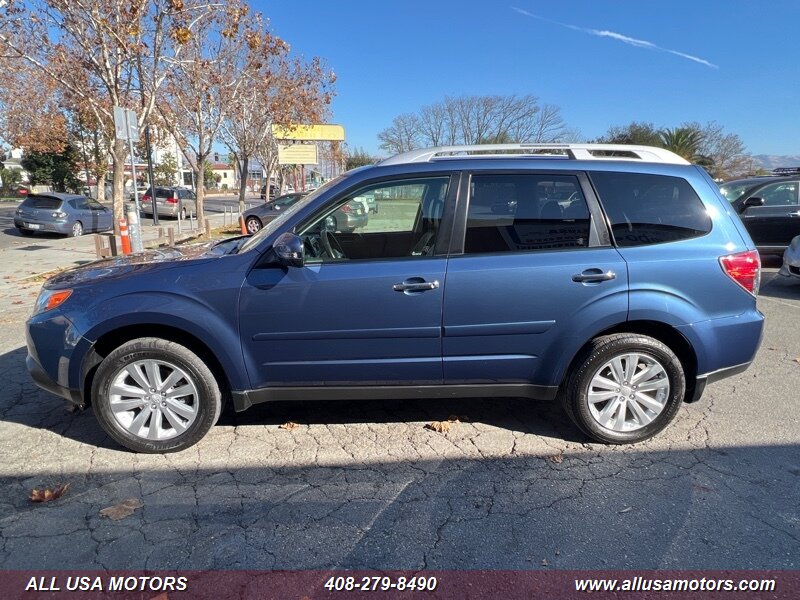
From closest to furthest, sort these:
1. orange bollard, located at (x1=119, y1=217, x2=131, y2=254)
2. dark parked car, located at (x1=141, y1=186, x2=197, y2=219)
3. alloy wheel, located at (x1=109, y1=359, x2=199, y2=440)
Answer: alloy wheel, located at (x1=109, y1=359, x2=199, y2=440), orange bollard, located at (x1=119, y1=217, x2=131, y2=254), dark parked car, located at (x1=141, y1=186, x2=197, y2=219)

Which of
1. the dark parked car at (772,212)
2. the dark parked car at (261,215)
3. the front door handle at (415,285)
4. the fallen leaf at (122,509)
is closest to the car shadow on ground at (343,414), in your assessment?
the fallen leaf at (122,509)

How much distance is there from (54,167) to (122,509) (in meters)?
52.7

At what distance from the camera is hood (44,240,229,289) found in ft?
10.4

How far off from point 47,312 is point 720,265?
4241 mm

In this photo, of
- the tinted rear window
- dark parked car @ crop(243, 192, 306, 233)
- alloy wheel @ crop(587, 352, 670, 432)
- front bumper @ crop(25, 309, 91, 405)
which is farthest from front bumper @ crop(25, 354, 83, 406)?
the tinted rear window

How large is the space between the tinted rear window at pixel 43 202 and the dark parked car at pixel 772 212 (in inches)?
759

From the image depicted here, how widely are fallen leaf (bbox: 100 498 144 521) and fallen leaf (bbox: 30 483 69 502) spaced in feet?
1.15

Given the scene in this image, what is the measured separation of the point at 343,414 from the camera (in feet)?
12.5

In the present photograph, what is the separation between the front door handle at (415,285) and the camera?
2992 millimetres

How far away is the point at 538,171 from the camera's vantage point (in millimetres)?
3219

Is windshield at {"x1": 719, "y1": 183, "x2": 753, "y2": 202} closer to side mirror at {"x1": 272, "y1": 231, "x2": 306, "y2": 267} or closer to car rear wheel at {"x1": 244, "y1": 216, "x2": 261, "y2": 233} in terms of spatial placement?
side mirror at {"x1": 272, "y1": 231, "x2": 306, "y2": 267}

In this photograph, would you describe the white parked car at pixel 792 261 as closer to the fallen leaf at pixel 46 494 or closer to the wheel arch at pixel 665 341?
the wheel arch at pixel 665 341

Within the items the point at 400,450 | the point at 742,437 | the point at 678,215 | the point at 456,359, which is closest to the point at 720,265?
the point at 678,215

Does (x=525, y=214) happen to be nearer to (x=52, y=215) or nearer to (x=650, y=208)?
(x=650, y=208)
